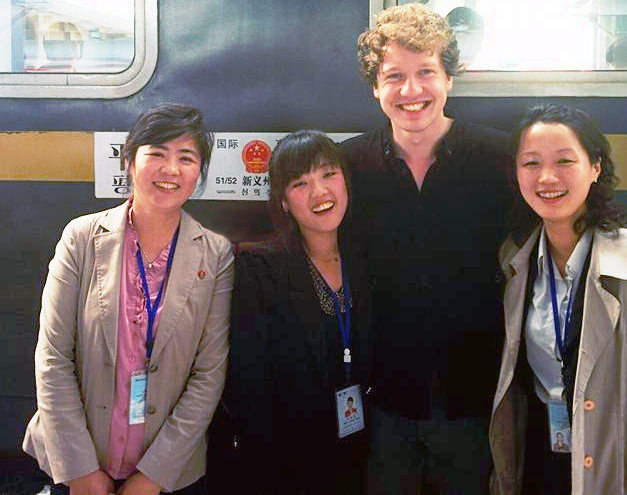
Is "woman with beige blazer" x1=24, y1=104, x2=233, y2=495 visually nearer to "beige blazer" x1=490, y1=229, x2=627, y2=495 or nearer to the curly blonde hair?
the curly blonde hair

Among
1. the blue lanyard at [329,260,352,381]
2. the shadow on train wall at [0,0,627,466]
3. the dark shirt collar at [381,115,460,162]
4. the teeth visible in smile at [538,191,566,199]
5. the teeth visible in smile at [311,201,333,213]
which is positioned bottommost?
the blue lanyard at [329,260,352,381]

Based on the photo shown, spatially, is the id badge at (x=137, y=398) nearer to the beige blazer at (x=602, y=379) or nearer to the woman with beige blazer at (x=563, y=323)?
the woman with beige blazer at (x=563, y=323)

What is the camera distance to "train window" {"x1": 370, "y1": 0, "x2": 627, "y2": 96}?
7.97ft

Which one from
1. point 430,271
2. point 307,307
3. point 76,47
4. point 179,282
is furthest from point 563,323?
point 76,47

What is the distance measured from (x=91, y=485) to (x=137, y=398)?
0.28 meters

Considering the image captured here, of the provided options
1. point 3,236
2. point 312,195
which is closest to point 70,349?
point 312,195

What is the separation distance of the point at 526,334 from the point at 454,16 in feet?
4.11

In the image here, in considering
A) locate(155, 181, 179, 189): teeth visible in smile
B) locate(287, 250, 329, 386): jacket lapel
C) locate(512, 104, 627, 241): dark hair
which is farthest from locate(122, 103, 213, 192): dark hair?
locate(512, 104, 627, 241): dark hair

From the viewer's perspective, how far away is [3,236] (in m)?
2.73

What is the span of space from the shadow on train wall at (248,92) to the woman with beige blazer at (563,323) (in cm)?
61

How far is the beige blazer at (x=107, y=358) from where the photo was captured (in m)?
1.88

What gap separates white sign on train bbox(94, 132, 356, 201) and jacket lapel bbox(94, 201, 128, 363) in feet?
2.11

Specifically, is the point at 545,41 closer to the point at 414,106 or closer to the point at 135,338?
the point at 414,106

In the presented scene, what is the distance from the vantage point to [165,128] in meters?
1.93
